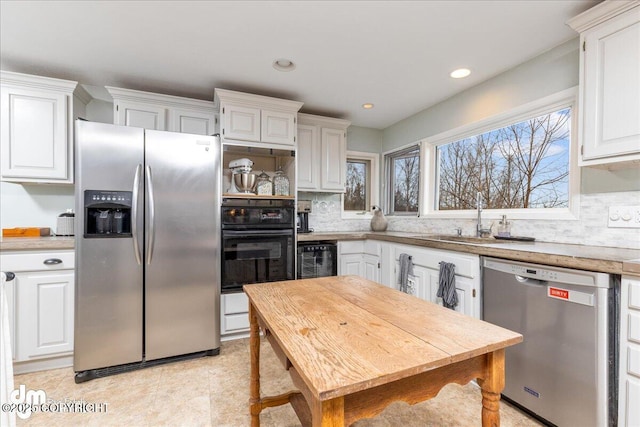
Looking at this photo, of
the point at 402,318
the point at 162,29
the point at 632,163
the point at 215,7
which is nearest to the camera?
the point at 402,318

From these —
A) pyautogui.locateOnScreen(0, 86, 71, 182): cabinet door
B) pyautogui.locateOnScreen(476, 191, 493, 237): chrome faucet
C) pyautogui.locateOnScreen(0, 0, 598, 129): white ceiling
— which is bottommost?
pyautogui.locateOnScreen(476, 191, 493, 237): chrome faucet

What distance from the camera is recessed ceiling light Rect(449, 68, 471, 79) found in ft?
7.82

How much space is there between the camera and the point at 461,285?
2031 millimetres

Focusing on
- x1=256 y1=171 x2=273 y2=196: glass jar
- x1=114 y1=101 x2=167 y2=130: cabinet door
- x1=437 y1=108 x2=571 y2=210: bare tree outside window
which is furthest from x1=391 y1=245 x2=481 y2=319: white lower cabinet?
x1=114 y1=101 x2=167 y2=130: cabinet door

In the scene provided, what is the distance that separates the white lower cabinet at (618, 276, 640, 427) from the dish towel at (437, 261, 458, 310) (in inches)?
34.4

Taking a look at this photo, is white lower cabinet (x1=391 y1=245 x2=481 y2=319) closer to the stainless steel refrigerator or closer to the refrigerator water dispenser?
the stainless steel refrigerator

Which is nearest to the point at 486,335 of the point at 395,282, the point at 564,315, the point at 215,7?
the point at 564,315

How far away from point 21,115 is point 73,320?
1734mm

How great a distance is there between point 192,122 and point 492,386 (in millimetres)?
3066

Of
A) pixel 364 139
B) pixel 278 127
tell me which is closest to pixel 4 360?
pixel 278 127

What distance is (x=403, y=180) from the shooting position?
3.73 metres

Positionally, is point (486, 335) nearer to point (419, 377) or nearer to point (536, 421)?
point (419, 377)

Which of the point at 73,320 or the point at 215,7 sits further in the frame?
the point at 73,320

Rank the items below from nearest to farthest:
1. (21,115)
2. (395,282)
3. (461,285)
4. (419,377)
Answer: (419,377), (461,285), (21,115), (395,282)
